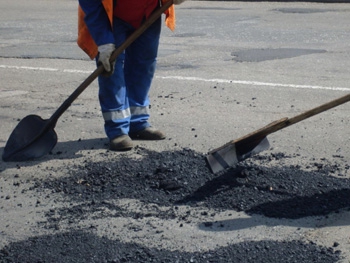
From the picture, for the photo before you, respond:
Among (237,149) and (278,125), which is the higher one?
(278,125)

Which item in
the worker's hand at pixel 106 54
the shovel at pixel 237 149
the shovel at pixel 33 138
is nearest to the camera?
the shovel at pixel 237 149

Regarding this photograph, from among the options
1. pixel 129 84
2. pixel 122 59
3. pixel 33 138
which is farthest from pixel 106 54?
pixel 33 138

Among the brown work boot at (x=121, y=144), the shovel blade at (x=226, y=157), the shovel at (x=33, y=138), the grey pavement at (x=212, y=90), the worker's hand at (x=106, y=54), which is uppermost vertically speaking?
the worker's hand at (x=106, y=54)

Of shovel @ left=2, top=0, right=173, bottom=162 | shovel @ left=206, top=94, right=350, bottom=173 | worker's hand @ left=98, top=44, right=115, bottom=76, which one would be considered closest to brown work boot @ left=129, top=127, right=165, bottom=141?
shovel @ left=2, top=0, right=173, bottom=162

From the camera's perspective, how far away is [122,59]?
6281mm

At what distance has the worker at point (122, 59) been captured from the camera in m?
6.05

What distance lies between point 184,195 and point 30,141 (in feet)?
5.09

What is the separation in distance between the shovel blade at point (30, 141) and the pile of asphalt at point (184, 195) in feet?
1.41

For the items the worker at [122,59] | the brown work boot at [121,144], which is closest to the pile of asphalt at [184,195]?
the brown work boot at [121,144]

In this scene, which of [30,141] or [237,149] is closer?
[237,149]

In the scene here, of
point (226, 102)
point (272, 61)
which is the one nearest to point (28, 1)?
point (272, 61)

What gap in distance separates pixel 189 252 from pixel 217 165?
925 mm

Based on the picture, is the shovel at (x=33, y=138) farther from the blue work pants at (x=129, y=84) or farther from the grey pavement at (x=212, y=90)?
the blue work pants at (x=129, y=84)

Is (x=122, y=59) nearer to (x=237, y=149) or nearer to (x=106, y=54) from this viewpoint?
(x=106, y=54)
